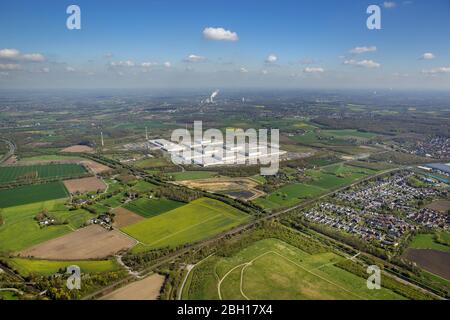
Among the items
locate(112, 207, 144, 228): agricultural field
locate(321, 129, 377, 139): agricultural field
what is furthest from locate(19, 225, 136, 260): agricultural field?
locate(321, 129, 377, 139): agricultural field

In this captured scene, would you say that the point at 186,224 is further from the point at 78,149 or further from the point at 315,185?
the point at 78,149

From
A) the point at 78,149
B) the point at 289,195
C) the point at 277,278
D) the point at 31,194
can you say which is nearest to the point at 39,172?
the point at 31,194

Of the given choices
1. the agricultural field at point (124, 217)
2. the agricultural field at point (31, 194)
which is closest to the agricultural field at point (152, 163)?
the agricultural field at point (31, 194)

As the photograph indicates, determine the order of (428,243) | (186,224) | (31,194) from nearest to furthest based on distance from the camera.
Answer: (428,243) → (186,224) → (31,194)

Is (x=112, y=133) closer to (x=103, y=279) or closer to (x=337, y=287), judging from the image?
(x=103, y=279)

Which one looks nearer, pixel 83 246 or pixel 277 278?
pixel 277 278

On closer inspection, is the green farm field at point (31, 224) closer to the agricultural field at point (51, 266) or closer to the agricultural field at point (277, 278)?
the agricultural field at point (51, 266)
